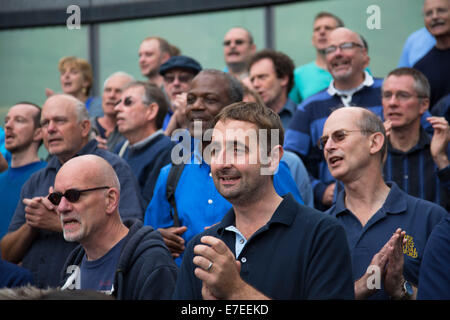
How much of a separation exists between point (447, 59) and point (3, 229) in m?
4.24

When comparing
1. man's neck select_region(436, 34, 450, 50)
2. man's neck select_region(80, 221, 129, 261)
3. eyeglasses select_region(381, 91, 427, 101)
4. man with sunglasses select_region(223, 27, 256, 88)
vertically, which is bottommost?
man's neck select_region(80, 221, 129, 261)

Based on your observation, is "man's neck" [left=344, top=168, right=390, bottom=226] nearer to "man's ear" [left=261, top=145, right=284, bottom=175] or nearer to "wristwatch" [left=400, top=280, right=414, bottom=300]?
"wristwatch" [left=400, top=280, right=414, bottom=300]

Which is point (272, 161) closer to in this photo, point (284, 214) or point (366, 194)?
point (284, 214)

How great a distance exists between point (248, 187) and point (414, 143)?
2452mm

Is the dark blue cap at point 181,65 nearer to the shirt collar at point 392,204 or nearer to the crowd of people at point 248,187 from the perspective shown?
the crowd of people at point 248,187

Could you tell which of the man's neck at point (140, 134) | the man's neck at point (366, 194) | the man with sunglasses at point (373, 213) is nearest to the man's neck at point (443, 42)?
the man with sunglasses at point (373, 213)

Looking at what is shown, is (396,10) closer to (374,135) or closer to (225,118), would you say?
(374,135)

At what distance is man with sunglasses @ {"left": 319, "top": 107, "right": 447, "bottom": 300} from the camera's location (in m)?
3.65

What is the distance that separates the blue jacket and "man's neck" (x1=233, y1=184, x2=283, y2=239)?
1.73ft

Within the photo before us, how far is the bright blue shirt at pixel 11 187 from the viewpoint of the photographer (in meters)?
5.79

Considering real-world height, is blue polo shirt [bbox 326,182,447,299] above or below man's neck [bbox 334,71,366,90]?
below

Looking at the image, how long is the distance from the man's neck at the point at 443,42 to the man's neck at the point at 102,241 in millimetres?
3841

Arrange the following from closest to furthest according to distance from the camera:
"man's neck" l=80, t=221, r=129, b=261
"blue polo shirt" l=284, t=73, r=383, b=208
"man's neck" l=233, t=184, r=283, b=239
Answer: "man's neck" l=233, t=184, r=283, b=239
"man's neck" l=80, t=221, r=129, b=261
"blue polo shirt" l=284, t=73, r=383, b=208

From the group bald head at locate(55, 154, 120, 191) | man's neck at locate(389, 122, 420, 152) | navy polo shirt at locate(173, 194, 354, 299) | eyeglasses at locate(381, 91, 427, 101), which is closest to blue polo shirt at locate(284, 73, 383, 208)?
eyeglasses at locate(381, 91, 427, 101)
